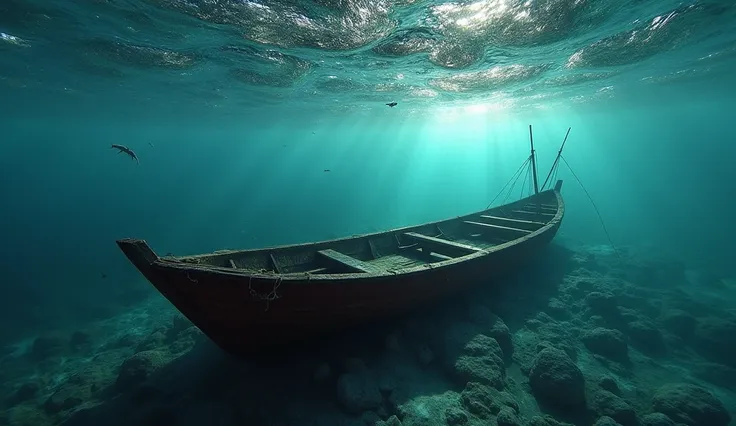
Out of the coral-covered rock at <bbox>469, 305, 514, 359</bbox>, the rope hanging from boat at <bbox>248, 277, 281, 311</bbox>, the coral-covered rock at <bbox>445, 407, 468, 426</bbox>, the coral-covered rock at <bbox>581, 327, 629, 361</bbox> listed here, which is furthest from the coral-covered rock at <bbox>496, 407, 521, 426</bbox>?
the coral-covered rock at <bbox>581, 327, 629, 361</bbox>

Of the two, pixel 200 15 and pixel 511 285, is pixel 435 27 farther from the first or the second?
pixel 511 285

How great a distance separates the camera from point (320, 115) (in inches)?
1320

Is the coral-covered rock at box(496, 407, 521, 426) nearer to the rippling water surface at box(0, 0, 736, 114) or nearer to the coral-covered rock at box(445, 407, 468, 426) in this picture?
the coral-covered rock at box(445, 407, 468, 426)

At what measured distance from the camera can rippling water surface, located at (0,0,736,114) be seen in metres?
9.52

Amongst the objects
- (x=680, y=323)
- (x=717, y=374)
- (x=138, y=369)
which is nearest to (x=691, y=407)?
(x=717, y=374)

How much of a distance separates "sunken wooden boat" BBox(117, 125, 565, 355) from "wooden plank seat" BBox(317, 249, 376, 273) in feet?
0.08

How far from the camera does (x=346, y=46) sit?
12.5 m

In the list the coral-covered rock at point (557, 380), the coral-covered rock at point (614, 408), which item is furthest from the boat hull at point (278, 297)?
the coral-covered rock at point (614, 408)

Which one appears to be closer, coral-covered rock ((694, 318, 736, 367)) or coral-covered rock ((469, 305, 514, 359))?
coral-covered rock ((469, 305, 514, 359))

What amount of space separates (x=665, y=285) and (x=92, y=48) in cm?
Answer: 2932

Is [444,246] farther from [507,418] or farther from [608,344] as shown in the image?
[608,344]

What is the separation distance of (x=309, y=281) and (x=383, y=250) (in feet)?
15.8

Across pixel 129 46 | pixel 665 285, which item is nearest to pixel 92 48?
pixel 129 46

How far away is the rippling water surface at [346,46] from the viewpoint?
31.2 feet
